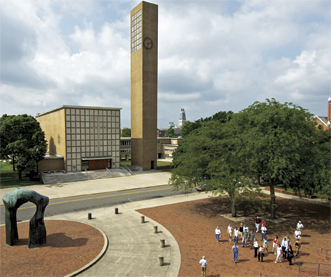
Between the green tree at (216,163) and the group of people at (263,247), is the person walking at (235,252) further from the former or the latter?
the green tree at (216,163)

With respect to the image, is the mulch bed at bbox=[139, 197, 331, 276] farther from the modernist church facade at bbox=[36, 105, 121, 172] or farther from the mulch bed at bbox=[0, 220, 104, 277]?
the modernist church facade at bbox=[36, 105, 121, 172]

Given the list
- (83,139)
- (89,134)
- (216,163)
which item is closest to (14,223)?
(216,163)

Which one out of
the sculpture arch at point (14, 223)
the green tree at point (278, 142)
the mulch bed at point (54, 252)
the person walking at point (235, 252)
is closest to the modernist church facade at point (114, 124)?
the mulch bed at point (54, 252)

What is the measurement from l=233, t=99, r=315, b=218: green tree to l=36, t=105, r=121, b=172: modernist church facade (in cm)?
3227

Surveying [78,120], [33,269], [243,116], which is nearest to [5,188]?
[78,120]

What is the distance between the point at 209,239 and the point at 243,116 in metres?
12.9

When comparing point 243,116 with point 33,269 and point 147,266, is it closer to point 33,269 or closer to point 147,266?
point 147,266

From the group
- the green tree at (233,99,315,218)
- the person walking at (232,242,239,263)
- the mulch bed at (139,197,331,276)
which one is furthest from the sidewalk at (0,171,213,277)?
the green tree at (233,99,315,218)

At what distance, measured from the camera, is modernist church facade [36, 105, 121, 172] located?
146 feet

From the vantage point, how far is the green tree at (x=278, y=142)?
798 inches

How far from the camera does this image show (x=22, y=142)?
1483 inches

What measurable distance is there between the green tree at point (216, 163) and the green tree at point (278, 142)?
1196 millimetres

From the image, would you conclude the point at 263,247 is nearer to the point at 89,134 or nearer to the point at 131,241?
the point at 131,241

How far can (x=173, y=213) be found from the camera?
24.5 m
